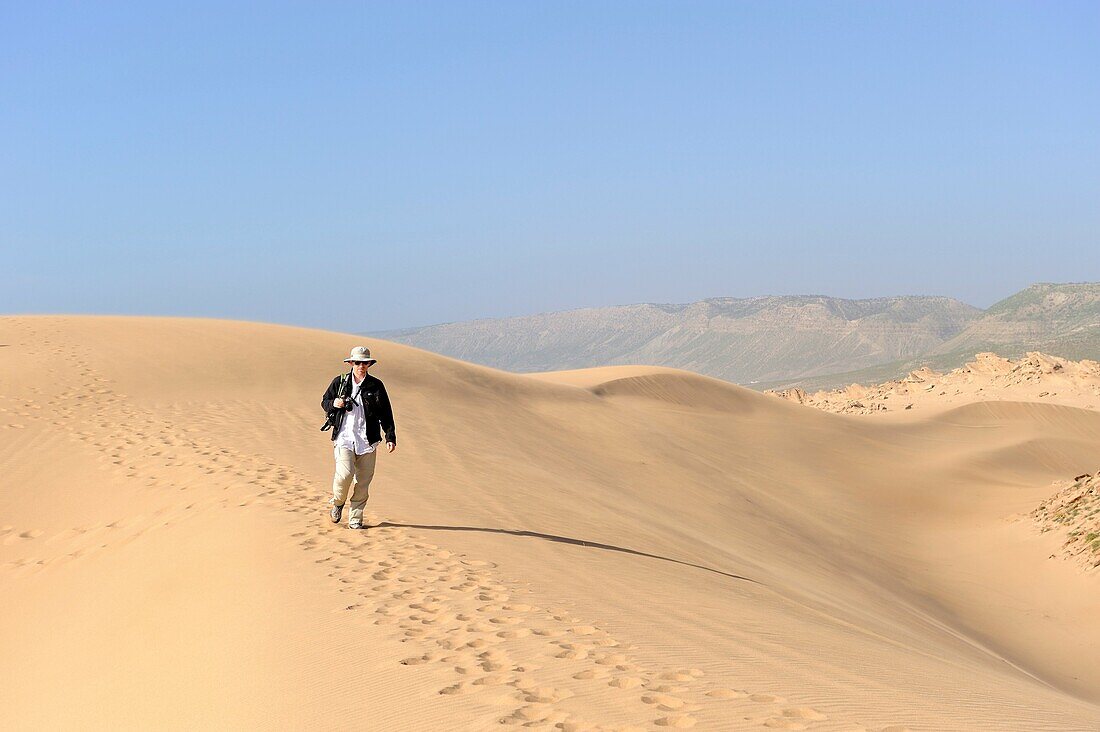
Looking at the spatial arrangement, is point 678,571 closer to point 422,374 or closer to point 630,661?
point 630,661

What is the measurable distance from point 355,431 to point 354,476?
0.43 meters

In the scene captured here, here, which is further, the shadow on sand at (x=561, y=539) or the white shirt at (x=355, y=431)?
the shadow on sand at (x=561, y=539)

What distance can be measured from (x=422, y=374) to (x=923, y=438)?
14.6 metres

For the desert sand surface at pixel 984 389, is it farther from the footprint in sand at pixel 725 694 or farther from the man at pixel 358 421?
the footprint in sand at pixel 725 694

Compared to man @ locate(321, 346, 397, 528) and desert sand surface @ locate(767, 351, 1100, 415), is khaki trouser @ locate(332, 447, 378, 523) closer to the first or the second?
man @ locate(321, 346, 397, 528)

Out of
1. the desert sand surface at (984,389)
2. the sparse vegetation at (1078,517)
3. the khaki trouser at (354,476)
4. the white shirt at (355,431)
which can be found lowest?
the sparse vegetation at (1078,517)

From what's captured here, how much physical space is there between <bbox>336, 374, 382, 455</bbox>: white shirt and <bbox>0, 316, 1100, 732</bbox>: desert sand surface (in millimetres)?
759

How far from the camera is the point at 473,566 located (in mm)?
7258

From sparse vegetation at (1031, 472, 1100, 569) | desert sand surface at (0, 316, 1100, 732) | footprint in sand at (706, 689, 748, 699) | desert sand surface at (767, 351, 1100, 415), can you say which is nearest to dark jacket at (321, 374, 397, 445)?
desert sand surface at (0, 316, 1100, 732)

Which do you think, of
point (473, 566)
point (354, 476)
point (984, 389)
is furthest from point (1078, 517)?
point (984, 389)

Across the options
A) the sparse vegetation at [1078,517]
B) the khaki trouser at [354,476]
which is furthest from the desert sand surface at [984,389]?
the khaki trouser at [354,476]

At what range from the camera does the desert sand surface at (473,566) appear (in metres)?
4.86

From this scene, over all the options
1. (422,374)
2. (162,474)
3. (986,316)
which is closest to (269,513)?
(162,474)

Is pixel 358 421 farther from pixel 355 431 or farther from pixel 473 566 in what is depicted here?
pixel 473 566
